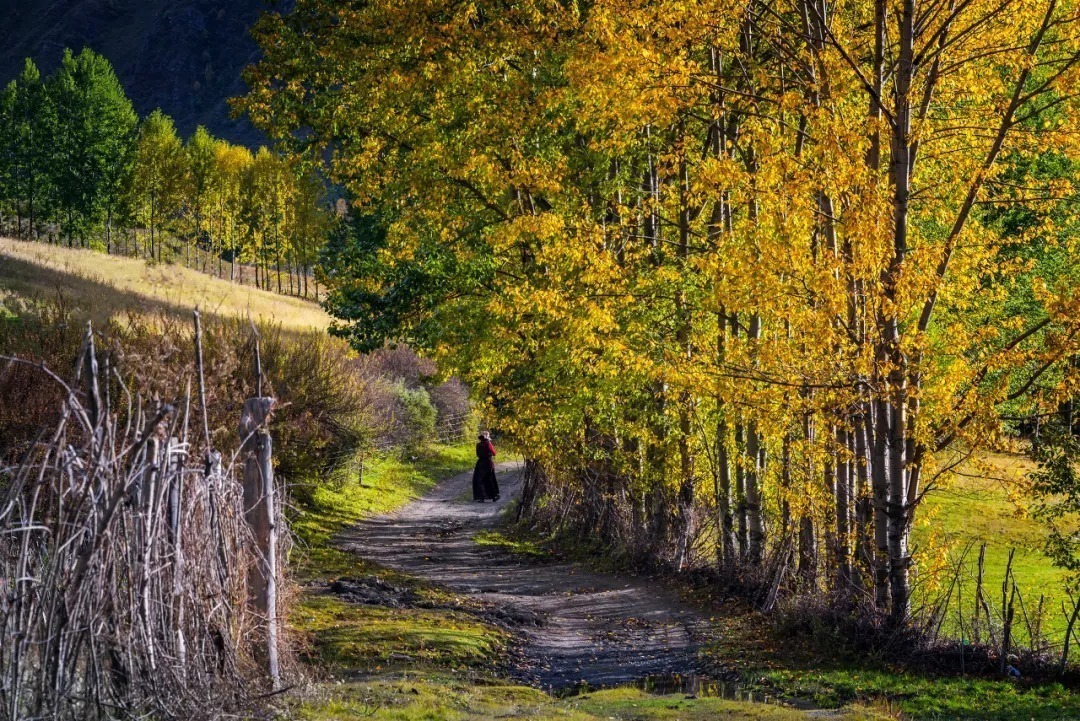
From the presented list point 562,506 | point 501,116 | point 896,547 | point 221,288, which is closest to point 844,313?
point 896,547

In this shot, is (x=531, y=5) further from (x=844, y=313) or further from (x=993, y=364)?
(x=993, y=364)

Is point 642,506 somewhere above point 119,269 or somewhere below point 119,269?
below

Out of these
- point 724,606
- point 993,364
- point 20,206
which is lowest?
point 724,606

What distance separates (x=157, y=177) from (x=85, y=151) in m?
4.85

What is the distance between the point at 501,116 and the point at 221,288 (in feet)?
140

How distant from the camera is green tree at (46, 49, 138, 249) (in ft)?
217

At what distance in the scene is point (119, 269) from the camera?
161 feet

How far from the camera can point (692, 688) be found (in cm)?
1020

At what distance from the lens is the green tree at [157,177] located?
2749 inches

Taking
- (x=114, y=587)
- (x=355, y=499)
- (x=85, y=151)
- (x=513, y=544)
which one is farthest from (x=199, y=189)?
(x=114, y=587)

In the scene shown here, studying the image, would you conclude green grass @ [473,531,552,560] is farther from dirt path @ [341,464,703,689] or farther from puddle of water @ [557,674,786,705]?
puddle of water @ [557,674,786,705]

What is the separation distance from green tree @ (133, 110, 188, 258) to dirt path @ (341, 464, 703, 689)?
5196 cm

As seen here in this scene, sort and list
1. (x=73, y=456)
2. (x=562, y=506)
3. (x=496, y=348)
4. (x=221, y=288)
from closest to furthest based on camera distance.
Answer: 1. (x=73, y=456)
2. (x=496, y=348)
3. (x=562, y=506)
4. (x=221, y=288)

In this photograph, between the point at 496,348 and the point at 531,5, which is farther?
the point at 496,348
